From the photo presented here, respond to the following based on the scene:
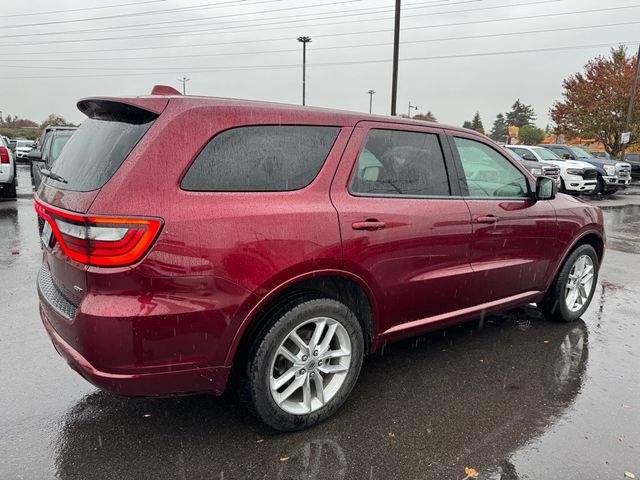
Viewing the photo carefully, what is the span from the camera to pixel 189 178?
2324 mm

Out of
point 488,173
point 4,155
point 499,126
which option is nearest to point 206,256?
point 488,173

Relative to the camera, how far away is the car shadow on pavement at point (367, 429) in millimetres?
2441

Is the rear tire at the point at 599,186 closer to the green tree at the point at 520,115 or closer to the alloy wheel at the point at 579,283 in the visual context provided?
the alloy wheel at the point at 579,283

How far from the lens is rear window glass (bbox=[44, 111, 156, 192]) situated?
233 centimetres

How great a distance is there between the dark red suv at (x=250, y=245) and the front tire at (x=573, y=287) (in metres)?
1.33

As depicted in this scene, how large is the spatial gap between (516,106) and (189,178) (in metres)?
131

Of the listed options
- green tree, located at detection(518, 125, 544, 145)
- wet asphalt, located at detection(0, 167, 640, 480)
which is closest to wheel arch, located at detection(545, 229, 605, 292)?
wet asphalt, located at detection(0, 167, 640, 480)

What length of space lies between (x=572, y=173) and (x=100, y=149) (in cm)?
1723

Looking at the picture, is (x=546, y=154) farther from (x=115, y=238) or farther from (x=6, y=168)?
(x=115, y=238)

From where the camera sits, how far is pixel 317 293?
2734 mm

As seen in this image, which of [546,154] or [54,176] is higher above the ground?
[546,154]

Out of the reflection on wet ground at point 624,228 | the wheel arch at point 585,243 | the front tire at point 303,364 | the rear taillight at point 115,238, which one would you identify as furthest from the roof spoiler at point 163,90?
the reflection on wet ground at point 624,228

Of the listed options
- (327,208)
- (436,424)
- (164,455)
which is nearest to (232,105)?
(327,208)

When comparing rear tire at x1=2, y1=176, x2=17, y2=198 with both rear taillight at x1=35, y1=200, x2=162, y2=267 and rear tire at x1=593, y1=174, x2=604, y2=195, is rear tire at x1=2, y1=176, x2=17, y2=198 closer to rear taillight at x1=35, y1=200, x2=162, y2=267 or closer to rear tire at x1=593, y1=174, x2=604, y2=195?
rear taillight at x1=35, y1=200, x2=162, y2=267
